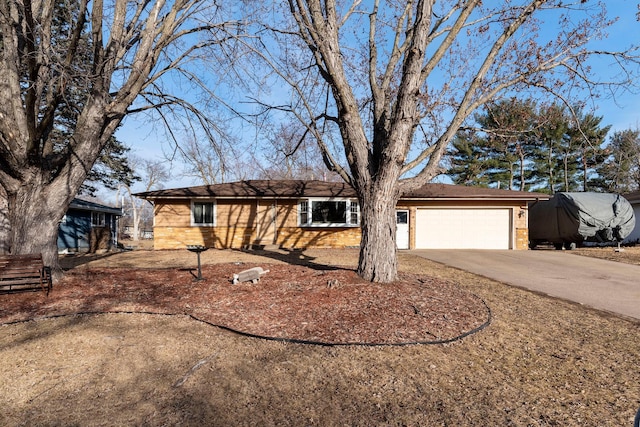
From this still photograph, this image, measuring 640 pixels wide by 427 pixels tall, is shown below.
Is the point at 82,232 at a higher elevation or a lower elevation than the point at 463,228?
lower

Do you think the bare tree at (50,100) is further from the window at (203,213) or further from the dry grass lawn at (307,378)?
the window at (203,213)

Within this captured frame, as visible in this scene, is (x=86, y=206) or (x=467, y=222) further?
(x=86, y=206)

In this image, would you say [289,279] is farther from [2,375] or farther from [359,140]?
[2,375]

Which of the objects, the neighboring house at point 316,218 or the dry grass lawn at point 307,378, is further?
the neighboring house at point 316,218

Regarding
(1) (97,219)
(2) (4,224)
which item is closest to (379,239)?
(2) (4,224)

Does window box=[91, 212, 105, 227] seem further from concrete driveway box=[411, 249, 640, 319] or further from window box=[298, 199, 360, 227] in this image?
concrete driveway box=[411, 249, 640, 319]

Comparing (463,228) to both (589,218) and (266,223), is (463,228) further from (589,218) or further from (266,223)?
(266,223)

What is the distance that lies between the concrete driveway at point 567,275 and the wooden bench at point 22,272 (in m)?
9.86

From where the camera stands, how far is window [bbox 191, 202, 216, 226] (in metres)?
15.0

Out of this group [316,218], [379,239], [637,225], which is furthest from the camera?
[637,225]

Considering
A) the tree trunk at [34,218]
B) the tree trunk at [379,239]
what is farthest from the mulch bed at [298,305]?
the tree trunk at [34,218]

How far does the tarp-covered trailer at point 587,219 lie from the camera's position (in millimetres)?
14617

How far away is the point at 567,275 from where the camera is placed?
8805 mm

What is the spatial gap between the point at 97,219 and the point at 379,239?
19.9 m
